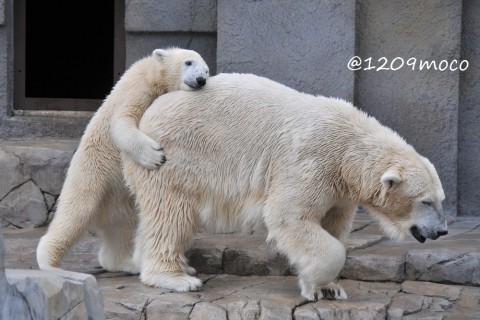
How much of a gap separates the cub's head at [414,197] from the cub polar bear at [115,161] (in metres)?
1.19

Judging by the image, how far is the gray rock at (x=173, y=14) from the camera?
289 inches

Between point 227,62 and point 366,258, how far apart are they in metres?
2.15

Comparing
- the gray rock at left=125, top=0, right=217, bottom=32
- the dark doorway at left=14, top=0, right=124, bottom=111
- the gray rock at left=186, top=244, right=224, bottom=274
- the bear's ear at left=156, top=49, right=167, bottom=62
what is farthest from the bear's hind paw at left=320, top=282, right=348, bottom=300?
the dark doorway at left=14, top=0, right=124, bottom=111

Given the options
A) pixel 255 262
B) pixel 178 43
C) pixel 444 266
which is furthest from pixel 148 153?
pixel 178 43

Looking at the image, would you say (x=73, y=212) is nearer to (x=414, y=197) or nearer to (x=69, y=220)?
(x=69, y=220)

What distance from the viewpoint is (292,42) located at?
6980 mm

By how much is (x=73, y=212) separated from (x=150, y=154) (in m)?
0.56

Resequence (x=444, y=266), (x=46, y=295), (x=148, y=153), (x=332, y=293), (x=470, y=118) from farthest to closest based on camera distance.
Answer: (x=470, y=118) → (x=444, y=266) → (x=148, y=153) → (x=332, y=293) → (x=46, y=295)

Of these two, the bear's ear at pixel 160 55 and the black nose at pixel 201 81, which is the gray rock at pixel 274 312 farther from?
the bear's ear at pixel 160 55

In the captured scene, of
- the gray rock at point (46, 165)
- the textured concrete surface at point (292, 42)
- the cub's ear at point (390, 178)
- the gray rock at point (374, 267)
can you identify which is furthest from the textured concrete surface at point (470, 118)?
the gray rock at point (46, 165)

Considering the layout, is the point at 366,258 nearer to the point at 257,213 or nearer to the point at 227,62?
the point at 257,213

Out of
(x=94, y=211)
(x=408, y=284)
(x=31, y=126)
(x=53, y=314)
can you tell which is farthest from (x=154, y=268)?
(x=31, y=126)

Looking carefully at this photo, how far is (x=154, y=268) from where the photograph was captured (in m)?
5.29

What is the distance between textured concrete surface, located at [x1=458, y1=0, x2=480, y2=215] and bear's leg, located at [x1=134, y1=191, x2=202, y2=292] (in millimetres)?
2694
